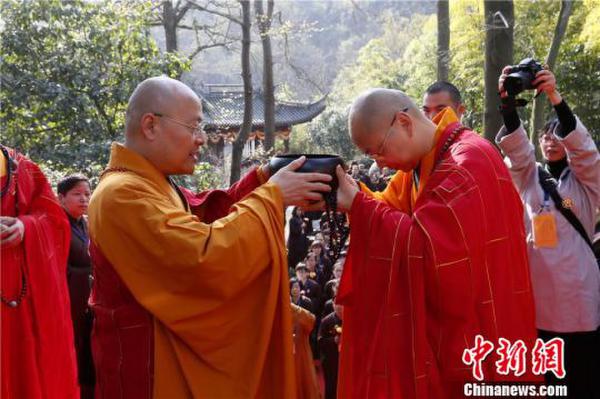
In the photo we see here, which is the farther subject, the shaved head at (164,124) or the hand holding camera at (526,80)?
the hand holding camera at (526,80)

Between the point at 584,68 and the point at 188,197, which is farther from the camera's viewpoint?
the point at 584,68

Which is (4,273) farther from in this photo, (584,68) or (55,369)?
(584,68)

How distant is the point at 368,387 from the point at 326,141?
27849mm

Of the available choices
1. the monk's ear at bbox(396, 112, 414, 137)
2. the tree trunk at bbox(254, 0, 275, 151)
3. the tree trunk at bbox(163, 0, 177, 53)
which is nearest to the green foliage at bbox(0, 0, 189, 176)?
the tree trunk at bbox(254, 0, 275, 151)

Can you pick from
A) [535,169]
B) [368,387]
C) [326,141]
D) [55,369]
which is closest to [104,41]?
[55,369]

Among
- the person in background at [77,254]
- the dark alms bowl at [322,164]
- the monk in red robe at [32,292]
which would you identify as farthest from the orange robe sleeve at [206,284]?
the person in background at [77,254]

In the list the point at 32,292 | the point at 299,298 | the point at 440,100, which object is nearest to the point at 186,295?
the point at 32,292

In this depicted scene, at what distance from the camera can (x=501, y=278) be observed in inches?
96.2

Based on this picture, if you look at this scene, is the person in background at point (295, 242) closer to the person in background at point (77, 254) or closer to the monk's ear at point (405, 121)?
the person in background at point (77, 254)

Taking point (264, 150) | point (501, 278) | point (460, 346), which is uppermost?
point (501, 278)

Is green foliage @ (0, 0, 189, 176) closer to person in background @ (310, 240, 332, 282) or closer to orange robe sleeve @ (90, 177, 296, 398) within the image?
person in background @ (310, 240, 332, 282)

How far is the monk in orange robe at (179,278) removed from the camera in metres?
2.31

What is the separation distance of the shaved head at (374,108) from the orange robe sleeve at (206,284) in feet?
1.44

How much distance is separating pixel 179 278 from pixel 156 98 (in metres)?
0.73
